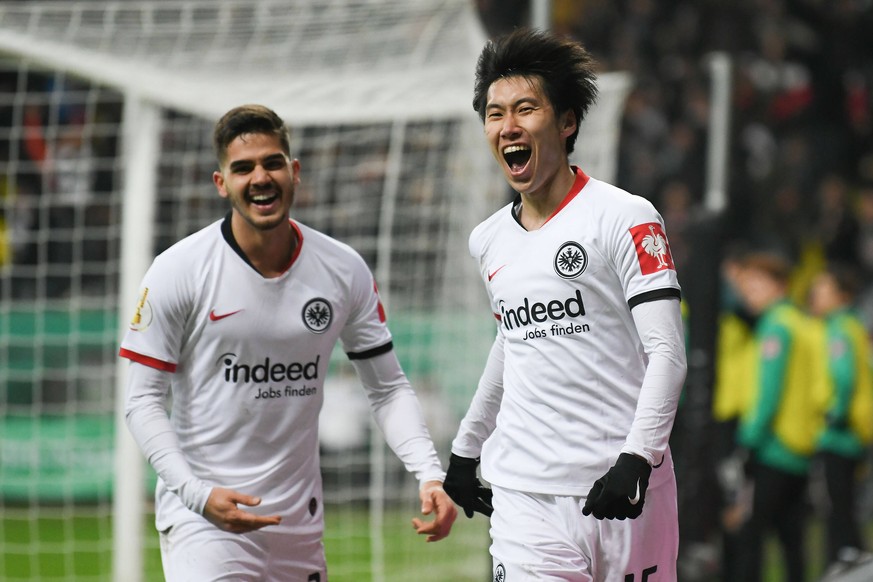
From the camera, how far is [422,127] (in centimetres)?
850

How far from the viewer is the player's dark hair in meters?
3.79

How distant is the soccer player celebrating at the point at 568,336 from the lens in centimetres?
358

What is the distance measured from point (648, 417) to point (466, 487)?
891mm

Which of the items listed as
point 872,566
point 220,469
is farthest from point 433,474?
point 872,566

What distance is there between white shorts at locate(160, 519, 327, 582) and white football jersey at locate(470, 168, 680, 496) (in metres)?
0.76

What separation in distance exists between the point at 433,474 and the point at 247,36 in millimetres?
5010

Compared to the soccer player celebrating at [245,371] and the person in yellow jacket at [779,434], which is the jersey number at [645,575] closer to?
the soccer player celebrating at [245,371]

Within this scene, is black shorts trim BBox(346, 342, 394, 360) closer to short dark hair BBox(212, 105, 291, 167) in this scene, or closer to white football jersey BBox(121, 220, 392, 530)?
white football jersey BBox(121, 220, 392, 530)

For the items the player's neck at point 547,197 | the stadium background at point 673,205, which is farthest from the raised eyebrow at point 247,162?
the stadium background at point 673,205

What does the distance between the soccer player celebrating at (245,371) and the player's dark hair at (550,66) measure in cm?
75

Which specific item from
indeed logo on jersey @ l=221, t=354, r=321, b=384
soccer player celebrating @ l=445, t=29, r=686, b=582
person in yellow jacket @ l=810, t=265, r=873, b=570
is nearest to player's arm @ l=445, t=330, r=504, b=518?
soccer player celebrating @ l=445, t=29, r=686, b=582

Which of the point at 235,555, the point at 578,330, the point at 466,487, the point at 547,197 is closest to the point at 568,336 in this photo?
the point at 578,330

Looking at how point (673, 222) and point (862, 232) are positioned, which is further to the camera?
point (862, 232)

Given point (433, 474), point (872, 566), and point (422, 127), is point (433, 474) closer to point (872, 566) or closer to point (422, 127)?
point (872, 566)
